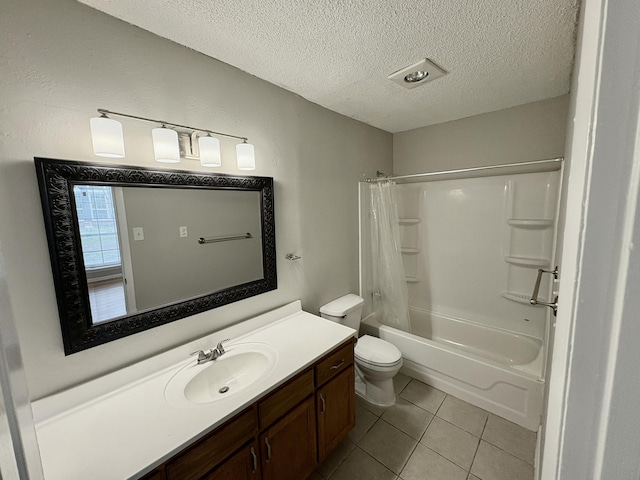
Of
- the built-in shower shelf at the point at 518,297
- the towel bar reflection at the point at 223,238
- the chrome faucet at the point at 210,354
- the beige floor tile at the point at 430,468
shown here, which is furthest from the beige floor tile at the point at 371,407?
the towel bar reflection at the point at 223,238

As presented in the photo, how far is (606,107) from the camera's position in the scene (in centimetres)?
27

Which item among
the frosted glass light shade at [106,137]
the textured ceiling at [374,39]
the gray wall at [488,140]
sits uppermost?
the textured ceiling at [374,39]

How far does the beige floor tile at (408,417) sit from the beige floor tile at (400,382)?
0.45 feet

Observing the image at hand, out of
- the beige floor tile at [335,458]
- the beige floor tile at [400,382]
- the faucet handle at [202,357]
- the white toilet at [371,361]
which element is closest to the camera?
the faucet handle at [202,357]

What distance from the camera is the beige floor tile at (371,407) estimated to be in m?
1.97

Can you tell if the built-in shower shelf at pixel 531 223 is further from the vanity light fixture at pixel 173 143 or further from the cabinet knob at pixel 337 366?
the vanity light fixture at pixel 173 143

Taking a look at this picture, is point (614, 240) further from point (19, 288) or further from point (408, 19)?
point (19, 288)

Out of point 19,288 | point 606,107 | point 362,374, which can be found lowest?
point 362,374

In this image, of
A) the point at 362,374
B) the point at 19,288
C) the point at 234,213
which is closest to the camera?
the point at 19,288

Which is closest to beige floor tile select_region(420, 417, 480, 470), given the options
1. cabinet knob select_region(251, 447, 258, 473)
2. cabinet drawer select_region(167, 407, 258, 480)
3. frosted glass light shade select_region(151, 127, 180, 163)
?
cabinet knob select_region(251, 447, 258, 473)

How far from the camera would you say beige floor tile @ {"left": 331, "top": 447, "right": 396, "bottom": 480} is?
1502mm

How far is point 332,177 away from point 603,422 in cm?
208

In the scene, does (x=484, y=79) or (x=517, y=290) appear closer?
(x=484, y=79)

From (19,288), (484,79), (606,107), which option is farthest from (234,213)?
(484,79)
